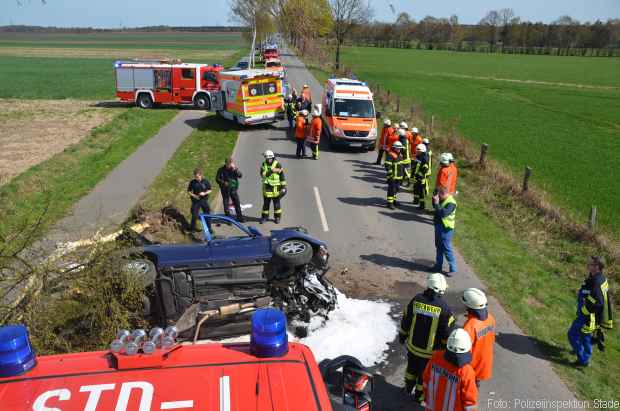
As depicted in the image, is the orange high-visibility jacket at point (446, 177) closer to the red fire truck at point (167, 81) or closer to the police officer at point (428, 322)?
the police officer at point (428, 322)

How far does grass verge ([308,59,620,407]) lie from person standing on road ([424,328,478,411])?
268 cm

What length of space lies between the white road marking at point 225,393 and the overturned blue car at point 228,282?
→ 11.0ft

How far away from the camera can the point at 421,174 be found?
12.5 meters

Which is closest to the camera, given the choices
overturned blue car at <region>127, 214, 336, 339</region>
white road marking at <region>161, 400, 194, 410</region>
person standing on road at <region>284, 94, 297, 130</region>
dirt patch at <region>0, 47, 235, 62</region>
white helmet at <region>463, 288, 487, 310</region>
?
white road marking at <region>161, 400, 194, 410</region>

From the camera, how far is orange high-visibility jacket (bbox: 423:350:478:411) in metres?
4.32

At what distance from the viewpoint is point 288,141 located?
2048cm

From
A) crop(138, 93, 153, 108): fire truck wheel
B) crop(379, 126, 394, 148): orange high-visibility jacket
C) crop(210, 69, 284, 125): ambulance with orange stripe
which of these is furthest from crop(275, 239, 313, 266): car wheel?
crop(138, 93, 153, 108): fire truck wheel

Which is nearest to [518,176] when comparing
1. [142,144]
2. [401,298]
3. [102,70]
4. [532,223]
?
[532,223]

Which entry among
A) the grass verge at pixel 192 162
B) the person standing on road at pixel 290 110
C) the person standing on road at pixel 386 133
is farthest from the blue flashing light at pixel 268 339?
the person standing on road at pixel 290 110

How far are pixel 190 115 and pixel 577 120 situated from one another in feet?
81.1

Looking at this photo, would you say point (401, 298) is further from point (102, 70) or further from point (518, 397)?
point (102, 70)

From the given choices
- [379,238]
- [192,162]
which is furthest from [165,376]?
[192,162]

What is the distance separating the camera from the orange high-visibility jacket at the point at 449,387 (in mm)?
4316

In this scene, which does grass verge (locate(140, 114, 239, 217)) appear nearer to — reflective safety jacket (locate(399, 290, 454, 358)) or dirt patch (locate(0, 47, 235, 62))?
reflective safety jacket (locate(399, 290, 454, 358))
